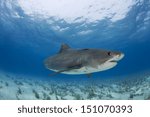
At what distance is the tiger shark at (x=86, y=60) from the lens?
545cm

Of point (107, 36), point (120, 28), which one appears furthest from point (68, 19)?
point (107, 36)

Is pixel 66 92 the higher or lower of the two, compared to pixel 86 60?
higher

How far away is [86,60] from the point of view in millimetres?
5852

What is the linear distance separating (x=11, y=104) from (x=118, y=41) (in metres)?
53.0

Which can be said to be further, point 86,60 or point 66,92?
point 66,92

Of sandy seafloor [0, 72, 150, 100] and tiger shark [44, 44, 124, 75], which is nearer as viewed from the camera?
tiger shark [44, 44, 124, 75]

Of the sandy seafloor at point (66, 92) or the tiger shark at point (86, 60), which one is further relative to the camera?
the sandy seafloor at point (66, 92)

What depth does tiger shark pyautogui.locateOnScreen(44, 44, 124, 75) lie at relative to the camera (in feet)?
17.9

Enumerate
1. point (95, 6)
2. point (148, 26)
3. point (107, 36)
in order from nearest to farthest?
point (95, 6) → point (148, 26) → point (107, 36)

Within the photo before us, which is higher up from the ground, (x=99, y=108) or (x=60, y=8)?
(x=60, y=8)

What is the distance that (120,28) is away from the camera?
4472 cm

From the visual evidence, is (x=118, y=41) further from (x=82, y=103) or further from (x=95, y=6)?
(x=82, y=103)

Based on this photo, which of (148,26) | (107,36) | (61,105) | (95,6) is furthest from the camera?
(107,36)

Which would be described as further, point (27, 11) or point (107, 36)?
point (107, 36)
